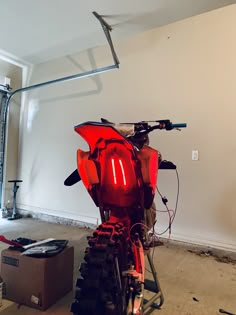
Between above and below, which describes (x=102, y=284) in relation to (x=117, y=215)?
below

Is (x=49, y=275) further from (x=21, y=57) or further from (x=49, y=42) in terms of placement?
(x=21, y=57)

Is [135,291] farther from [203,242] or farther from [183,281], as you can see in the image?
[203,242]

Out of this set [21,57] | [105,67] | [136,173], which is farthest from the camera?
[21,57]

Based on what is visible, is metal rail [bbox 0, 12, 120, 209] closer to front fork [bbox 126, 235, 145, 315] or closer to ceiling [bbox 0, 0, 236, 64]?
ceiling [bbox 0, 0, 236, 64]

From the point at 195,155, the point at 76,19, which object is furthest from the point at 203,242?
the point at 76,19

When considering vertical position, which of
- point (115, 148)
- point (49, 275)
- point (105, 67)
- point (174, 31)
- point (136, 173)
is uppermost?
point (174, 31)

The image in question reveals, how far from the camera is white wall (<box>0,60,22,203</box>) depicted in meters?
4.29

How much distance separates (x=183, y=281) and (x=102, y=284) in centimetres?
114

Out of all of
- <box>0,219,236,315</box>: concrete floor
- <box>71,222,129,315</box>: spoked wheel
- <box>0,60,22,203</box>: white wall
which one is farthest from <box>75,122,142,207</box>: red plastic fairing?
<box>0,60,22,203</box>: white wall

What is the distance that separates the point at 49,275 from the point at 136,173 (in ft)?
2.96

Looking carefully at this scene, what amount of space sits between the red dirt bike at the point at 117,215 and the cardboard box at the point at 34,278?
37 cm

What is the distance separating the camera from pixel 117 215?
1542mm

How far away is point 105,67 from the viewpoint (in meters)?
3.53

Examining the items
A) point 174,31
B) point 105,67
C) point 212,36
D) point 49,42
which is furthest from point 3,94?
point 212,36
